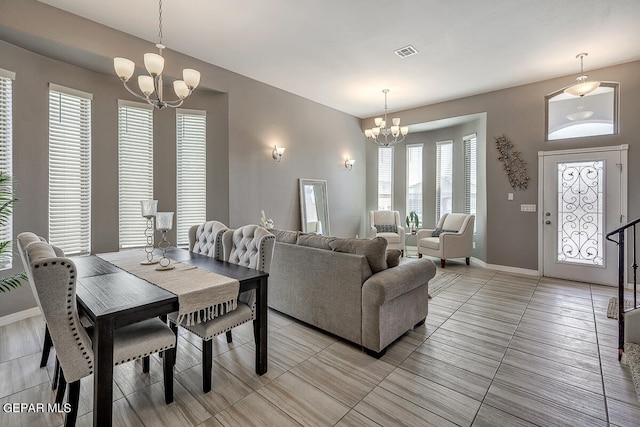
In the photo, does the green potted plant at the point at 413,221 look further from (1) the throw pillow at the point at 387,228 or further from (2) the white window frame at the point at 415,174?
(1) the throw pillow at the point at 387,228

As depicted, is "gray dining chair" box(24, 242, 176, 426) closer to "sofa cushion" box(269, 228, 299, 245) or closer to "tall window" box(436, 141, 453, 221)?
"sofa cushion" box(269, 228, 299, 245)

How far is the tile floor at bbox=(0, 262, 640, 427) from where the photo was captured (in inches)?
69.8

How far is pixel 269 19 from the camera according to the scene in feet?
10.5

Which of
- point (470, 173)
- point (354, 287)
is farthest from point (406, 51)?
point (470, 173)

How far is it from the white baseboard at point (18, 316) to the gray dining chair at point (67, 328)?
2.32m

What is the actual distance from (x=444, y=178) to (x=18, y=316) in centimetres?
749

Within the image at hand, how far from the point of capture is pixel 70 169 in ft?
11.5

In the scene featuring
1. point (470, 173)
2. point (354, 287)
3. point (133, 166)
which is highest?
point (470, 173)

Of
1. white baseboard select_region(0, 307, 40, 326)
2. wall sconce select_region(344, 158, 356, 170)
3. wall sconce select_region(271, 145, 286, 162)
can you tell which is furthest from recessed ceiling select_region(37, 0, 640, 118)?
white baseboard select_region(0, 307, 40, 326)

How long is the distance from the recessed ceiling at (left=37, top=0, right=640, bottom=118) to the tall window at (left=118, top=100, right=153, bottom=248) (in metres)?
0.99

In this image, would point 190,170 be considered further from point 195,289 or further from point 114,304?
point 114,304

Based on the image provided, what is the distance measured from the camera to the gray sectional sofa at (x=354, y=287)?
242cm

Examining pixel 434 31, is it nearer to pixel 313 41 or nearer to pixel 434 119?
pixel 313 41

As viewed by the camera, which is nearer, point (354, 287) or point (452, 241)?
point (354, 287)
